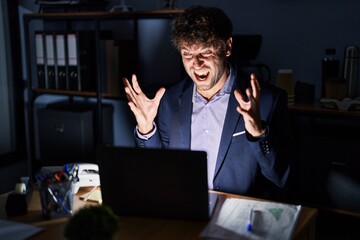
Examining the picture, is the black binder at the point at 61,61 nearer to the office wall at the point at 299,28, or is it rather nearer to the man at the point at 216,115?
the office wall at the point at 299,28

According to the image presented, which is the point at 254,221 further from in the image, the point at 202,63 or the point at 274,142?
the point at 202,63

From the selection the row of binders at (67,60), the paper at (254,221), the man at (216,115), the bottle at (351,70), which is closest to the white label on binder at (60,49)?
the row of binders at (67,60)

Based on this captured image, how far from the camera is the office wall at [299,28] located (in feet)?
9.24

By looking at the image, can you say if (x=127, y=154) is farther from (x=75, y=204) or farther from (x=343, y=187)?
(x=343, y=187)

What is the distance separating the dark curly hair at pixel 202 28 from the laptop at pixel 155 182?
0.64 m

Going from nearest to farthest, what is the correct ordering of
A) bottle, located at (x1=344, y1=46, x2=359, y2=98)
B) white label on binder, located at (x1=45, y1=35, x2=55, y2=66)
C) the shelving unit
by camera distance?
bottle, located at (x1=344, y1=46, x2=359, y2=98)
the shelving unit
white label on binder, located at (x1=45, y1=35, x2=55, y2=66)

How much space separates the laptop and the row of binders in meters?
1.97

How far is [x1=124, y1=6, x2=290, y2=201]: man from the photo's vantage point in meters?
1.79

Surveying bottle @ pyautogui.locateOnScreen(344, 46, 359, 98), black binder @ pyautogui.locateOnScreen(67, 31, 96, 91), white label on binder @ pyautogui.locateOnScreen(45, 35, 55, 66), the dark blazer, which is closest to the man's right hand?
the dark blazer

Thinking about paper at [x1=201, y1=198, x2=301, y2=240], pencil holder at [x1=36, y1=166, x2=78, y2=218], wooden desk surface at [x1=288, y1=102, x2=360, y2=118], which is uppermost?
wooden desk surface at [x1=288, y1=102, x2=360, y2=118]

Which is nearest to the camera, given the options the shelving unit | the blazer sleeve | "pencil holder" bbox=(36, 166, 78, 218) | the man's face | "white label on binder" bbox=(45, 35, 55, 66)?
"pencil holder" bbox=(36, 166, 78, 218)

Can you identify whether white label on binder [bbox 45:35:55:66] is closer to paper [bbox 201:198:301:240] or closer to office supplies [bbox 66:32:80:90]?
office supplies [bbox 66:32:80:90]

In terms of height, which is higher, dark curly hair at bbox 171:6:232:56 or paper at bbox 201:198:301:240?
dark curly hair at bbox 171:6:232:56

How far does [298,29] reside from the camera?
115 inches
